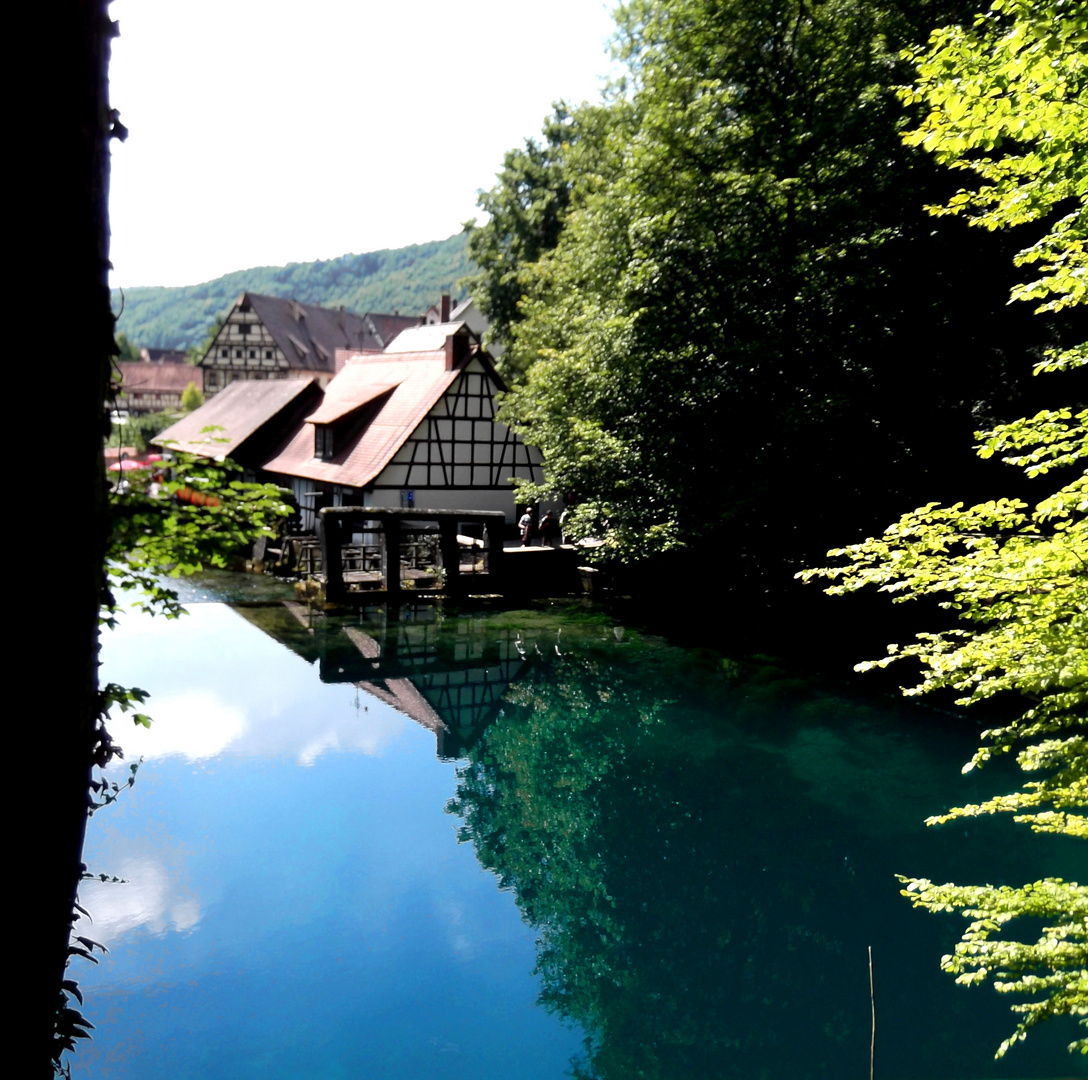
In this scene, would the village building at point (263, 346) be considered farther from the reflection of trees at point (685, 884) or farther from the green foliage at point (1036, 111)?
the green foliage at point (1036, 111)

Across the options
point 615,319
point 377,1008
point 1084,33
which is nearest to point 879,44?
point 615,319

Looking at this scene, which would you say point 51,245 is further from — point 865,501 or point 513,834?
point 865,501

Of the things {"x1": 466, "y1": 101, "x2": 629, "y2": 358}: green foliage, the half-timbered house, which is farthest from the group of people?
{"x1": 466, "y1": 101, "x2": 629, "y2": 358}: green foliage

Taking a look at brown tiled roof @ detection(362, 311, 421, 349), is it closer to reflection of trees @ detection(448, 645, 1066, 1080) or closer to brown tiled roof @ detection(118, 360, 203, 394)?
brown tiled roof @ detection(118, 360, 203, 394)

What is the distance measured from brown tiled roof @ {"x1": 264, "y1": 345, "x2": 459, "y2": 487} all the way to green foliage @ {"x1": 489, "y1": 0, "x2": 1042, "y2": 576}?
6.90 metres

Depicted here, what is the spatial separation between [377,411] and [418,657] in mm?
11354

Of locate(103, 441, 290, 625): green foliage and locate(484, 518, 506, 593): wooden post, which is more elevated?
locate(103, 441, 290, 625): green foliage

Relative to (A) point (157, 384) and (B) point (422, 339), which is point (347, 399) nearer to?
(B) point (422, 339)

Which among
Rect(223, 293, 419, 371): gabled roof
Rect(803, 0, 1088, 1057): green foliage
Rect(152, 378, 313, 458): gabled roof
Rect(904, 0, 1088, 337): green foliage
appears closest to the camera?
Rect(803, 0, 1088, 1057): green foliage

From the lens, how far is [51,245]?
2305mm

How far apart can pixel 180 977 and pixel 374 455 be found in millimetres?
18339

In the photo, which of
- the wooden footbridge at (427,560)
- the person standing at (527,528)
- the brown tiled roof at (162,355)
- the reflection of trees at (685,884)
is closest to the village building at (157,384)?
the brown tiled roof at (162,355)

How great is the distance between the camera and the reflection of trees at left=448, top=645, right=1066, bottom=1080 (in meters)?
6.84

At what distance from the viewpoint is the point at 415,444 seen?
81.1 feet
